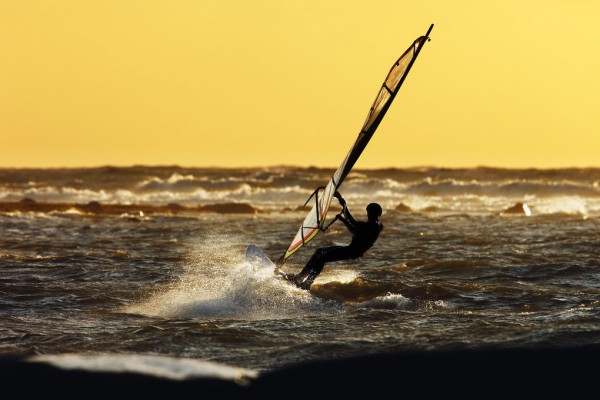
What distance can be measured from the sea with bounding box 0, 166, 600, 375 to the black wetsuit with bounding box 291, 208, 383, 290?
0.76 ft

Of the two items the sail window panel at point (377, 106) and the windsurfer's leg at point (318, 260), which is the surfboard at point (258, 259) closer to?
the windsurfer's leg at point (318, 260)

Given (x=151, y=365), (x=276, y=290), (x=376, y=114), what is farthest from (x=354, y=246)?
(x=151, y=365)

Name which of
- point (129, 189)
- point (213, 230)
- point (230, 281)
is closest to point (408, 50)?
point (230, 281)

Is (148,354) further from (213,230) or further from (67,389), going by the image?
(213,230)

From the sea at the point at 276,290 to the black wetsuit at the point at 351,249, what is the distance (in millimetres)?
230

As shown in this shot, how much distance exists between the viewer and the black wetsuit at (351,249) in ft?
39.9

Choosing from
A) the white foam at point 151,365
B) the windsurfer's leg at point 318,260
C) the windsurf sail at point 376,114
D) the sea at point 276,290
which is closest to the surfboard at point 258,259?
the sea at point 276,290

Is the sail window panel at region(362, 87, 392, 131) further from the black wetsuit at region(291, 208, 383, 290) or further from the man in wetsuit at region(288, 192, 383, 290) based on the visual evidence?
the black wetsuit at region(291, 208, 383, 290)

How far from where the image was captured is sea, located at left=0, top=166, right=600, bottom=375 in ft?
31.3

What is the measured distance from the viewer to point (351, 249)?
1227cm

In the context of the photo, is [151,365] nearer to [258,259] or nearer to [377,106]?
[377,106]

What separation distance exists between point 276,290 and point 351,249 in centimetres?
109

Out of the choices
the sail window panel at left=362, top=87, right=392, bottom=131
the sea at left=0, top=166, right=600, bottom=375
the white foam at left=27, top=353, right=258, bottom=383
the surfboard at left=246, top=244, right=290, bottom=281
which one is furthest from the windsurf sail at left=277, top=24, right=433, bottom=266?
the white foam at left=27, top=353, right=258, bottom=383

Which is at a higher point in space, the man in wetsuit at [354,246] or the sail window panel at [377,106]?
the sail window panel at [377,106]
